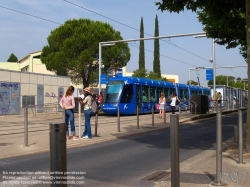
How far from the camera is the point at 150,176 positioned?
25.1 feet

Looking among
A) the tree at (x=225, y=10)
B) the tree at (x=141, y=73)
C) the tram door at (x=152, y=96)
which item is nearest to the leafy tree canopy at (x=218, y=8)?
the tree at (x=225, y=10)

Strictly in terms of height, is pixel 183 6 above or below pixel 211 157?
above

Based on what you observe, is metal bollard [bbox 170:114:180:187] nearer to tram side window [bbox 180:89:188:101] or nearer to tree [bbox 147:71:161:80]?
tram side window [bbox 180:89:188:101]

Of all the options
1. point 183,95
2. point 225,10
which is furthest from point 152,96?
point 225,10

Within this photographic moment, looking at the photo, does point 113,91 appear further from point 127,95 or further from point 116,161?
point 116,161

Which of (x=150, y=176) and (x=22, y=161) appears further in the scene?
(x=22, y=161)

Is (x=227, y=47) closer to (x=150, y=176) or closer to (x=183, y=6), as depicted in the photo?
(x=183, y=6)

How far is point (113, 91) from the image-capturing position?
1134 inches

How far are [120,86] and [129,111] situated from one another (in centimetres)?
194

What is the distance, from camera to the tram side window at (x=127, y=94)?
28.5 m

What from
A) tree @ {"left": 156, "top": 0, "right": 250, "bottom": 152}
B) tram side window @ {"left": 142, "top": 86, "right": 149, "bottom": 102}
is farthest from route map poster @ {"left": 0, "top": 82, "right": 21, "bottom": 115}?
tree @ {"left": 156, "top": 0, "right": 250, "bottom": 152}

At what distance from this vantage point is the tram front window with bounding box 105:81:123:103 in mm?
28641

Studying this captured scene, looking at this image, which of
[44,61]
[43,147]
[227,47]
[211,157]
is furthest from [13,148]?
[44,61]

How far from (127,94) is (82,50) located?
16512mm
